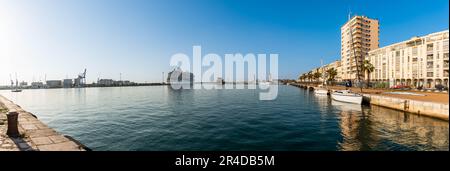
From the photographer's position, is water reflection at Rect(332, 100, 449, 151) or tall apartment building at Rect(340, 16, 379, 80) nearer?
water reflection at Rect(332, 100, 449, 151)

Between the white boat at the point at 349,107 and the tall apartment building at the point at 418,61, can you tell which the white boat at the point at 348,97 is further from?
the tall apartment building at the point at 418,61

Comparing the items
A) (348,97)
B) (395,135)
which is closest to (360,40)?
(348,97)

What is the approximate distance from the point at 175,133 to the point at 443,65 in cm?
8076

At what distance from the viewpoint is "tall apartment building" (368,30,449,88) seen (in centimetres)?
6066

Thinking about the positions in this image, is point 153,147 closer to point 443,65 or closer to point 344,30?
point 443,65

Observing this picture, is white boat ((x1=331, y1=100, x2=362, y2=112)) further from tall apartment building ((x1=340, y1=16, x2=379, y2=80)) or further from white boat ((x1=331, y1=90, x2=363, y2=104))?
tall apartment building ((x1=340, y1=16, x2=379, y2=80))

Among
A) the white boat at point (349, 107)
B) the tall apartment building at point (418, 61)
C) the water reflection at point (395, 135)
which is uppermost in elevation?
the tall apartment building at point (418, 61)

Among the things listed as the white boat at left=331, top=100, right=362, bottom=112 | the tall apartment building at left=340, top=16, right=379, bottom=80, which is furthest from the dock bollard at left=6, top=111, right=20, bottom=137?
the tall apartment building at left=340, top=16, right=379, bottom=80

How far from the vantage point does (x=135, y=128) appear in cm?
1708

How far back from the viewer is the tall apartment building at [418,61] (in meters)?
60.7

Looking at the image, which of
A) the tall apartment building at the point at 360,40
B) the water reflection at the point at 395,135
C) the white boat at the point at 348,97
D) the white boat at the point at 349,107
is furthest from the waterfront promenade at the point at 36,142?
the tall apartment building at the point at 360,40
